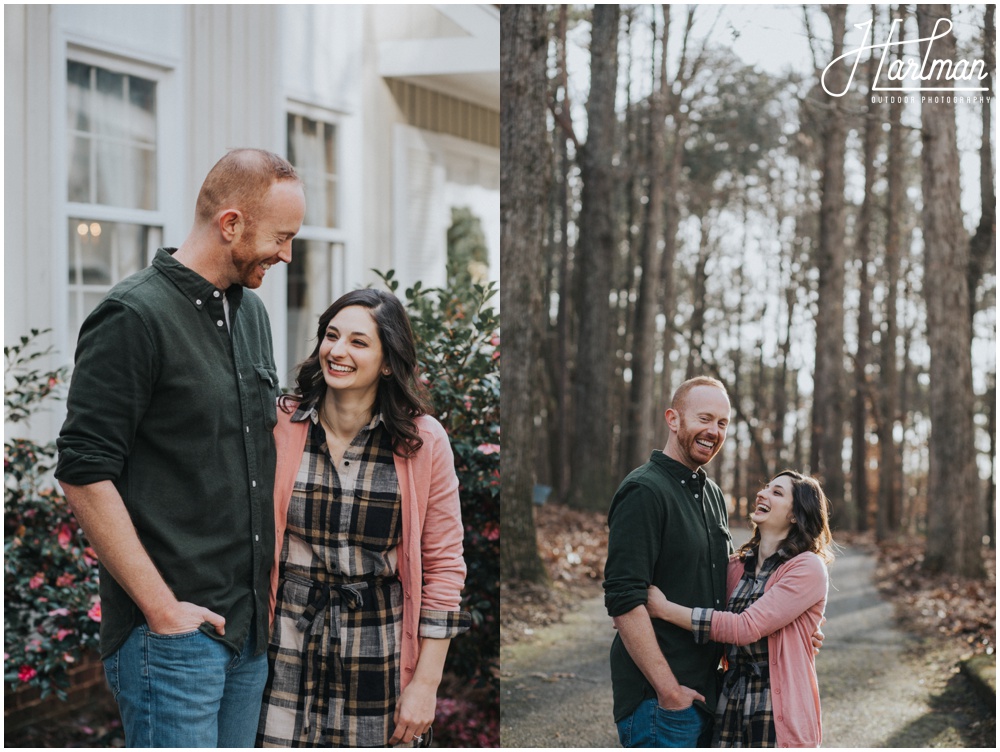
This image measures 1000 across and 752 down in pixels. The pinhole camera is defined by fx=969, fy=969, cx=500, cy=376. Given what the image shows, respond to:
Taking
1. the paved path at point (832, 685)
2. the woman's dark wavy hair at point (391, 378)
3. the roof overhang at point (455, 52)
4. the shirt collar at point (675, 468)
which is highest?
the roof overhang at point (455, 52)

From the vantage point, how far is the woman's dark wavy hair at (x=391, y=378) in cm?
258

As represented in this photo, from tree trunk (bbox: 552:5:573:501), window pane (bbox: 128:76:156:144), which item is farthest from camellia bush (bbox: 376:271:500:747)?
window pane (bbox: 128:76:156:144)

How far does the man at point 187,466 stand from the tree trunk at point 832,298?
7.26 feet

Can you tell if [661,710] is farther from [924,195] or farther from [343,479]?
[924,195]

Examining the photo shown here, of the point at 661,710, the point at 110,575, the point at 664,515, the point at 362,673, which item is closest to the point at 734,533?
the point at 664,515

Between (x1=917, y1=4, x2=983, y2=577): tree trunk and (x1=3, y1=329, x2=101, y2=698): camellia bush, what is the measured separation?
358cm

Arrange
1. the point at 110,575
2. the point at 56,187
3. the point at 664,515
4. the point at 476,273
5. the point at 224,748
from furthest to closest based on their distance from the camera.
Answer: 1. the point at 476,273
2. the point at 56,187
3. the point at 664,515
4. the point at 224,748
5. the point at 110,575

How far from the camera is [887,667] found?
150 inches

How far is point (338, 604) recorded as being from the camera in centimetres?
255

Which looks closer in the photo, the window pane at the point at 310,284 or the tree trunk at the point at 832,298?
the tree trunk at the point at 832,298

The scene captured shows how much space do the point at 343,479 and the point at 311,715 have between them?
25.7 inches

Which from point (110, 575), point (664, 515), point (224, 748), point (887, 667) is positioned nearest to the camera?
point (110, 575)

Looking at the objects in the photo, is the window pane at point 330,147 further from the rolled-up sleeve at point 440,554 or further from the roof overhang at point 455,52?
the rolled-up sleeve at point 440,554

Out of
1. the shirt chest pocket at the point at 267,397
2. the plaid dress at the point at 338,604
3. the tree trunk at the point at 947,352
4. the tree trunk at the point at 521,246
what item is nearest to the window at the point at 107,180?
the tree trunk at the point at 521,246
